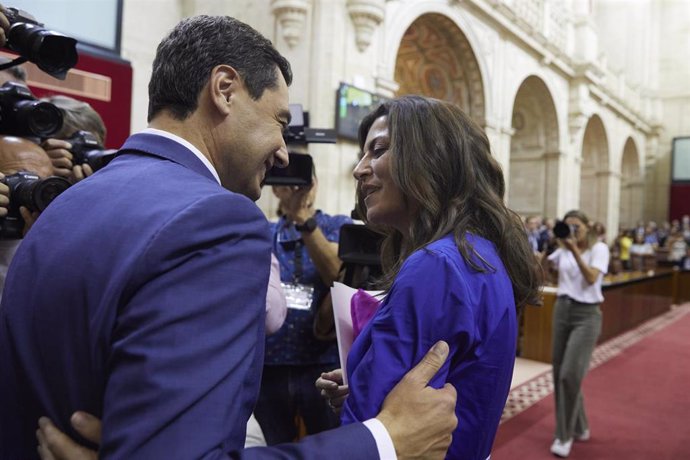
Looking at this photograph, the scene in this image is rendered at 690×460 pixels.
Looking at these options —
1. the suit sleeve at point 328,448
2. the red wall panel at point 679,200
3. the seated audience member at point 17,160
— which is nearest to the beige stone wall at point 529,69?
the red wall panel at point 679,200

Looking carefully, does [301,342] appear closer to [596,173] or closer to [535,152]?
[535,152]

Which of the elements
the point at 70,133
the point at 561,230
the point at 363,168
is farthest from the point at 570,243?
the point at 70,133

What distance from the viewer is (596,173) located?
1766cm

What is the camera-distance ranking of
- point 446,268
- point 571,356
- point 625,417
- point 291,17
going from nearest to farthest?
point 446,268 < point 571,356 < point 625,417 < point 291,17

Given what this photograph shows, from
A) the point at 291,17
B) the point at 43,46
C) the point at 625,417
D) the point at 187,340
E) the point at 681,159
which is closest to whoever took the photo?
the point at 187,340

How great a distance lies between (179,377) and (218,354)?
0.06m

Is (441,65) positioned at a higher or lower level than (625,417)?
higher

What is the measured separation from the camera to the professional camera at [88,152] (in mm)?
1879

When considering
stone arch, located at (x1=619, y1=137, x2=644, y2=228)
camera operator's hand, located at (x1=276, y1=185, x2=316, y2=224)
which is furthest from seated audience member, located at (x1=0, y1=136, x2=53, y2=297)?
stone arch, located at (x1=619, y1=137, x2=644, y2=228)

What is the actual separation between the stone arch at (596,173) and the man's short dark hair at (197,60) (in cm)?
1819

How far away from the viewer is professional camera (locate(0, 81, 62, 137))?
162 centimetres

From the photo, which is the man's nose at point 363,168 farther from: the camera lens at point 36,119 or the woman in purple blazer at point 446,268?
the camera lens at point 36,119

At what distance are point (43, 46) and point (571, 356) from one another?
11.8 feet

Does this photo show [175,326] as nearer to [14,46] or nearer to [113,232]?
[113,232]
